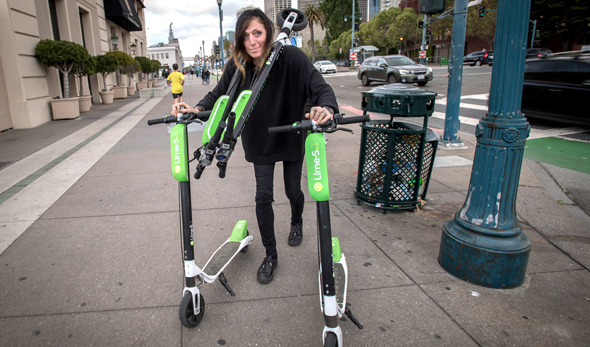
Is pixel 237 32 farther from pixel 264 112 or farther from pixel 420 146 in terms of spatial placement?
pixel 420 146

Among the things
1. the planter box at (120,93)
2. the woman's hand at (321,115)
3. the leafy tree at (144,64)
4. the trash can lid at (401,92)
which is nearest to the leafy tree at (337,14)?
the leafy tree at (144,64)

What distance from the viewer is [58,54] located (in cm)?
1068

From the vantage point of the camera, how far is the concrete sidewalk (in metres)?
2.30

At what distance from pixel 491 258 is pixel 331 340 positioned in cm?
139

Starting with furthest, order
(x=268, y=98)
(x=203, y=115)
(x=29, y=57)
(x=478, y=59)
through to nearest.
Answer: (x=478, y=59) < (x=29, y=57) < (x=268, y=98) < (x=203, y=115)

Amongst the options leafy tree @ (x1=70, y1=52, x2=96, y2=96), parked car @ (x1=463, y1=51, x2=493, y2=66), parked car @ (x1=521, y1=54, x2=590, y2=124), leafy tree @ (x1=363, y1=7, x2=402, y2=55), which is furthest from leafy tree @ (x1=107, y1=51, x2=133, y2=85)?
leafy tree @ (x1=363, y1=7, x2=402, y2=55)

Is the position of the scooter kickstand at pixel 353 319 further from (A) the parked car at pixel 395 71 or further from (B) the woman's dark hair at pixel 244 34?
(A) the parked car at pixel 395 71

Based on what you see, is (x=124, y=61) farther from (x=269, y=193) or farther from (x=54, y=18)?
(x=269, y=193)

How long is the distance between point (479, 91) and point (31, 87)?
15.7 metres

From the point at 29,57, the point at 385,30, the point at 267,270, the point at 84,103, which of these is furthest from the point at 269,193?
the point at 385,30

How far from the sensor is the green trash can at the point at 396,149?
3.73 metres

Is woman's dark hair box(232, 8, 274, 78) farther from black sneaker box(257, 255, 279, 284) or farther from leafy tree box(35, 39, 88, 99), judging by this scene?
leafy tree box(35, 39, 88, 99)

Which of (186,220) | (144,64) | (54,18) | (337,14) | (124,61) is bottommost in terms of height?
(186,220)

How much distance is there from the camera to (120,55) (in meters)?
18.4
